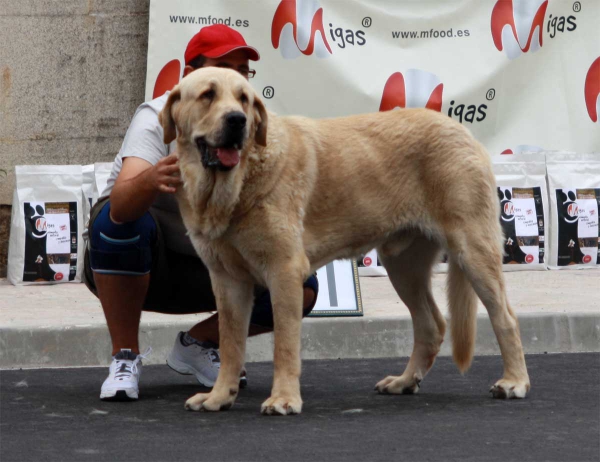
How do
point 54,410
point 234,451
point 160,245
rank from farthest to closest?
point 160,245 → point 54,410 → point 234,451

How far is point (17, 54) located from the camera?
24.9 feet

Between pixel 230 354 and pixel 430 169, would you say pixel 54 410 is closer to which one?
pixel 230 354

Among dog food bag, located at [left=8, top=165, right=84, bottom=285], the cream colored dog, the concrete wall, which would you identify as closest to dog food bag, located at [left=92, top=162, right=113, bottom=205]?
dog food bag, located at [left=8, top=165, right=84, bottom=285]

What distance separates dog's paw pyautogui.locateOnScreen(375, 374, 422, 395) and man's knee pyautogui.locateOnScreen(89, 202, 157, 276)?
3.44 feet

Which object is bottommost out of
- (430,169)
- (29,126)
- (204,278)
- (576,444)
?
(576,444)

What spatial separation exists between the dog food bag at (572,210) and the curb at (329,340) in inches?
91.0

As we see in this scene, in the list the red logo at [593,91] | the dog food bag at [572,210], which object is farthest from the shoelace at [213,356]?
the red logo at [593,91]

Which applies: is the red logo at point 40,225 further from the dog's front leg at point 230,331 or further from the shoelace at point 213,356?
the dog's front leg at point 230,331

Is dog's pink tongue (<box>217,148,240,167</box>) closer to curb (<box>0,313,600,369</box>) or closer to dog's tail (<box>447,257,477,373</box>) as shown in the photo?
dog's tail (<box>447,257,477,373</box>)

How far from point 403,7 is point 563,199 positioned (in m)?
1.81

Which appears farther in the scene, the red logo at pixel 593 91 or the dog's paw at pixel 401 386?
the red logo at pixel 593 91

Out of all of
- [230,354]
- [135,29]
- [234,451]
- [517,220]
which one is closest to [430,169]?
[230,354]

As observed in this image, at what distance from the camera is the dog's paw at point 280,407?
3.68 meters

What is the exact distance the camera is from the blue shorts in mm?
4141
